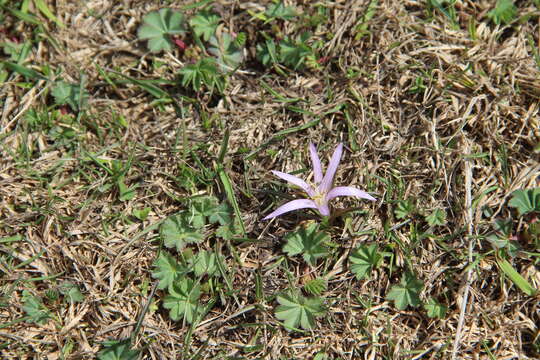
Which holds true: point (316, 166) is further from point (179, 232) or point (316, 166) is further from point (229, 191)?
point (179, 232)

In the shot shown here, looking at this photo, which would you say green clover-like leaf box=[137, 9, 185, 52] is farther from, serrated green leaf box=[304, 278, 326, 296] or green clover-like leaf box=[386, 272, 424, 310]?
green clover-like leaf box=[386, 272, 424, 310]

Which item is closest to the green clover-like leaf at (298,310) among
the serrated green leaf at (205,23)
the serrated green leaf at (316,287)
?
the serrated green leaf at (316,287)

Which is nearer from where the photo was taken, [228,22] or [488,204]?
[488,204]

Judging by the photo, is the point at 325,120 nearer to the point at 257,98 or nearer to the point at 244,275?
the point at 257,98

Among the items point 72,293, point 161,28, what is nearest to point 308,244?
point 72,293

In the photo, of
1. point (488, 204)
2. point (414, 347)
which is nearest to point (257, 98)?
point (488, 204)

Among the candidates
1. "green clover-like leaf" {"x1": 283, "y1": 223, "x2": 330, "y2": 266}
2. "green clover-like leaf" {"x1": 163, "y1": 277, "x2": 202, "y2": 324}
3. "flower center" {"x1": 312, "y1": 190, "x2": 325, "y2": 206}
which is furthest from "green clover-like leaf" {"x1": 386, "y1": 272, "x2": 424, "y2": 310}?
"green clover-like leaf" {"x1": 163, "y1": 277, "x2": 202, "y2": 324}

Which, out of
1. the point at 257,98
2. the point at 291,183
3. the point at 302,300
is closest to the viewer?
the point at 302,300
